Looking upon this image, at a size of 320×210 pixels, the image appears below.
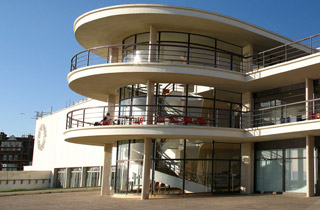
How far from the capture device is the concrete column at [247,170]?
72.5 feet

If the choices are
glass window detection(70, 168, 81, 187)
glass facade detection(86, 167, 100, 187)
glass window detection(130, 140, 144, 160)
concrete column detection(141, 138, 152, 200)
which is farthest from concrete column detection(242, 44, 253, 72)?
glass window detection(70, 168, 81, 187)

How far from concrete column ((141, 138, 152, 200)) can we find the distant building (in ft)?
254

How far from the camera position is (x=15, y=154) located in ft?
301

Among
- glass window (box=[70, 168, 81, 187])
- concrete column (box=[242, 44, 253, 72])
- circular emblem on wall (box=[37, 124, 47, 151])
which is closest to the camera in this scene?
concrete column (box=[242, 44, 253, 72])

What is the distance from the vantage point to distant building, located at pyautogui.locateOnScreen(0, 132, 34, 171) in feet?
298

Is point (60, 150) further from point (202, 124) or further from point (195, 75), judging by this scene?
point (195, 75)

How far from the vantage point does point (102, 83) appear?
21.9 m

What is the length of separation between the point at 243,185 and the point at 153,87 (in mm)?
7493

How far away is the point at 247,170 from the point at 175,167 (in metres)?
4.58

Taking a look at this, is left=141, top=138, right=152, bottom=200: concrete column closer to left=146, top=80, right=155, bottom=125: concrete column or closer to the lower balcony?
the lower balcony

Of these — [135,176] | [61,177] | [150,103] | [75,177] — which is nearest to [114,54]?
[150,103]

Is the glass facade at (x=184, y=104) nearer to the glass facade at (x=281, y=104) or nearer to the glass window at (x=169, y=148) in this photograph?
the glass window at (x=169, y=148)

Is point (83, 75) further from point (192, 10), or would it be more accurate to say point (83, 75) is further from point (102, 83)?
point (192, 10)

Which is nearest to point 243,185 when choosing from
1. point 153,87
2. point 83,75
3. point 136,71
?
point 153,87
